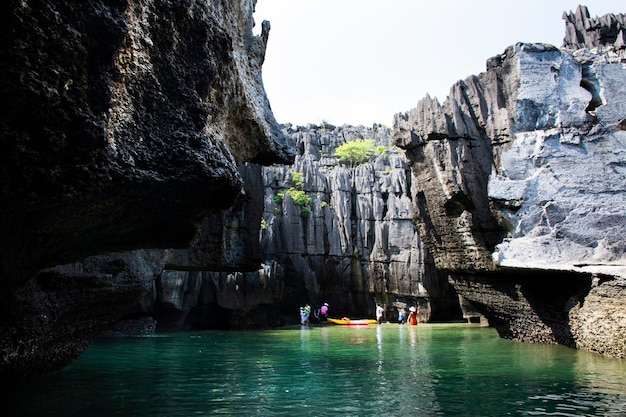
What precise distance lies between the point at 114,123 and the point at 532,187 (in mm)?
13572

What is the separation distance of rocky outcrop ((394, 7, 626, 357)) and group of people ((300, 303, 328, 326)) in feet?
41.3

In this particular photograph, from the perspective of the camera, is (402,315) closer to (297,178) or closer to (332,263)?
(332,263)

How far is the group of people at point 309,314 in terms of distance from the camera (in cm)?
3003

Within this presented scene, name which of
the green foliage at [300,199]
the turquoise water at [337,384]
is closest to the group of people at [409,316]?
the green foliage at [300,199]

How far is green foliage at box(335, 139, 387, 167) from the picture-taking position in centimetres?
4478

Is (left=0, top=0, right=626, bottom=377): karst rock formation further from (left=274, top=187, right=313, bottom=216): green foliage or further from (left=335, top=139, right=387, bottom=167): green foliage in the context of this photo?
(left=335, top=139, right=387, bottom=167): green foliage

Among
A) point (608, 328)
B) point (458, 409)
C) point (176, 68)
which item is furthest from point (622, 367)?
point (176, 68)

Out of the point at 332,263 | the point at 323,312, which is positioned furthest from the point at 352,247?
the point at 323,312

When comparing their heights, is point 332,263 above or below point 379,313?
above

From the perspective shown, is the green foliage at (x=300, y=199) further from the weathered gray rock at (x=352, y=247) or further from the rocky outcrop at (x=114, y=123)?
the rocky outcrop at (x=114, y=123)

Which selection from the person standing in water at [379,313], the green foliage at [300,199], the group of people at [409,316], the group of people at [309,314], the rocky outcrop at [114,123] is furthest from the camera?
the green foliage at [300,199]

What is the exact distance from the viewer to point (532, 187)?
50.3 feet

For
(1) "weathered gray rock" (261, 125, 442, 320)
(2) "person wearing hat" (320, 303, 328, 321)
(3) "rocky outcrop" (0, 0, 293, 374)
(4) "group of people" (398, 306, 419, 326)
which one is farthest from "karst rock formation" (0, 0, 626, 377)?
(2) "person wearing hat" (320, 303, 328, 321)

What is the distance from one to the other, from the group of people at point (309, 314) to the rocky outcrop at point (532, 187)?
12589mm
